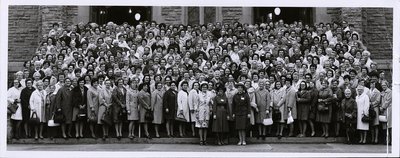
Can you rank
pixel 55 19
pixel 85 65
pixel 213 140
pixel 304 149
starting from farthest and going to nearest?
pixel 55 19 → pixel 85 65 → pixel 213 140 → pixel 304 149

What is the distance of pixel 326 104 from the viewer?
8.98 meters

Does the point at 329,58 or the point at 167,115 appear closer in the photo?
the point at 167,115

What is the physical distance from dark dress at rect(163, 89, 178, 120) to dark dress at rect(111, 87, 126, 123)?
0.57 meters

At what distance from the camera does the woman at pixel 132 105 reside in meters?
9.11

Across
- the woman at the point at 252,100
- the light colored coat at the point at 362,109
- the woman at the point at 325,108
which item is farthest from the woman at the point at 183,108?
the light colored coat at the point at 362,109

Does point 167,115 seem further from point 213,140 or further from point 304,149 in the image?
point 304,149

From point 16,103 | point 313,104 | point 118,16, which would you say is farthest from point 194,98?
point 16,103

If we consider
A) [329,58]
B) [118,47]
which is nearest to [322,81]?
[329,58]

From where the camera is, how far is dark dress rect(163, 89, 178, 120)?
914 centimetres

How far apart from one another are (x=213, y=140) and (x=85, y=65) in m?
2.25

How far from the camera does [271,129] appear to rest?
9.24 meters

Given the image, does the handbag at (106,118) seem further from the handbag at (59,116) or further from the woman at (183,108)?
the woman at (183,108)

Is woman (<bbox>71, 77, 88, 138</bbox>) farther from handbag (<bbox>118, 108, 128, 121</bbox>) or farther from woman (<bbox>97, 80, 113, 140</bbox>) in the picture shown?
handbag (<bbox>118, 108, 128, 121</bbox>)

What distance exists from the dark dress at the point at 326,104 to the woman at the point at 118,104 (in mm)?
2660
